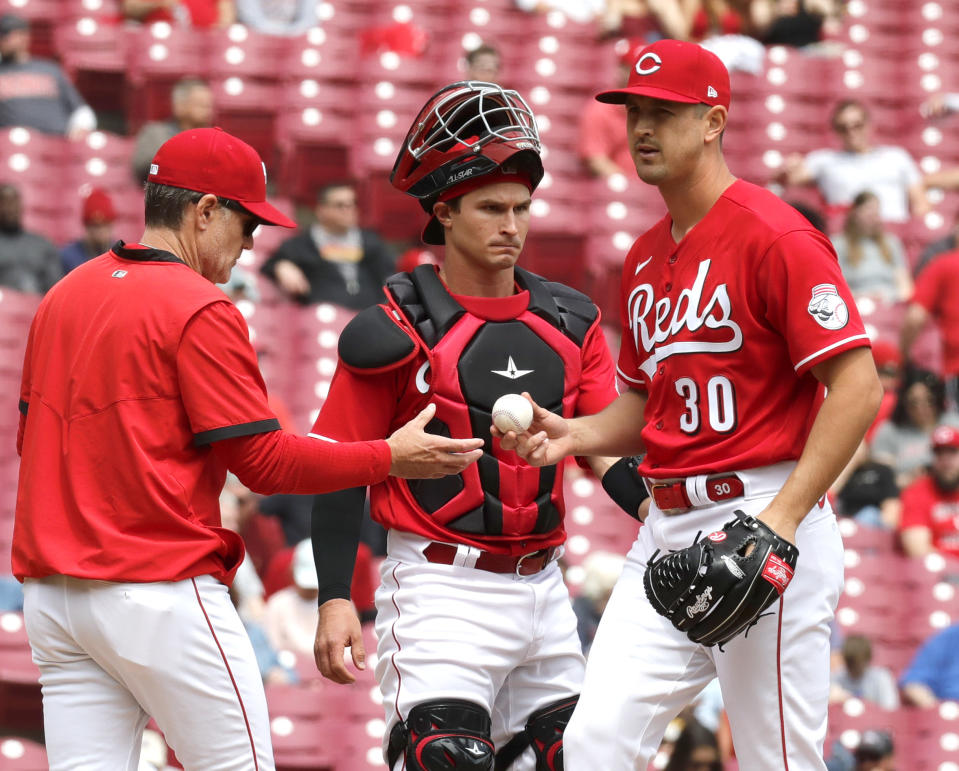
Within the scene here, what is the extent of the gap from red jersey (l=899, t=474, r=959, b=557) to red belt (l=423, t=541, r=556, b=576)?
4091mm

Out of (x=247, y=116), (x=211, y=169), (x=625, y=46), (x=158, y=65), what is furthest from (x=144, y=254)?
(x=625, y=46)

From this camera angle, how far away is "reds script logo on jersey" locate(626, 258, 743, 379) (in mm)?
3062

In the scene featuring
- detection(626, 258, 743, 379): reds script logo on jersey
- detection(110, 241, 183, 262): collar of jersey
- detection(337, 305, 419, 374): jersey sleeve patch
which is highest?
detection(110, 241, 183, 262): collar of jersey

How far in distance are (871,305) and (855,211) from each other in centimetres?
54

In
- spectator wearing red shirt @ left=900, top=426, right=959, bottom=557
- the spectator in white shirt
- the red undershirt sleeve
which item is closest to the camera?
the red undershirt sleeve

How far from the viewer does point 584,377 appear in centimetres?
365

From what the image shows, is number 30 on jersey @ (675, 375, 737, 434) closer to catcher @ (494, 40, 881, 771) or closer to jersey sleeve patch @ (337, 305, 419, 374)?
catcher @ (494, 40, 881, 771)

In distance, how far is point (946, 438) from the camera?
7004 millimetres

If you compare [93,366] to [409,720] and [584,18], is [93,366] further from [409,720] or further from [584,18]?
[584,18]

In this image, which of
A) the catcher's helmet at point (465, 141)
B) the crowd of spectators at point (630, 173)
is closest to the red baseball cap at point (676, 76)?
the catcher's helmet at point (465, 141)

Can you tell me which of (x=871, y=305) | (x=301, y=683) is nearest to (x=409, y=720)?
(x=301, y=683)

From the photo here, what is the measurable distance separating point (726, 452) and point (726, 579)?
0.36 meters

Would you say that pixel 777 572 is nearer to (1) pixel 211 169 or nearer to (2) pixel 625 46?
(1) pixel 211 169

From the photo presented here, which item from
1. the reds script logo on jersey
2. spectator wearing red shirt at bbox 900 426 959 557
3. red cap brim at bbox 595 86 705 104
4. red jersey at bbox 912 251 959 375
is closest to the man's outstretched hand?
the reds script logo on jersey
